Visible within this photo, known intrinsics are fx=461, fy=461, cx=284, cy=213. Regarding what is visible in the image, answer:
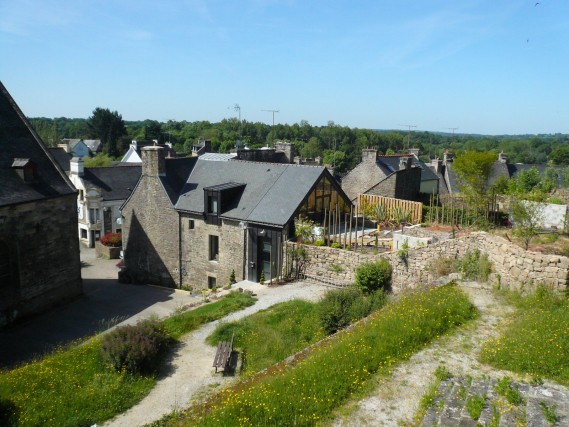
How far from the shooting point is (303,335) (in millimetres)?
13898

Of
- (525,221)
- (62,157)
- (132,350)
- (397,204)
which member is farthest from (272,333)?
(62,157)

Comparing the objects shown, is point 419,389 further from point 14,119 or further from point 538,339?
point 14,119

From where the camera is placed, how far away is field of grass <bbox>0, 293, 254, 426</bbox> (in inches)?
393

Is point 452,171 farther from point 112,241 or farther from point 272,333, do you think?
point 272,333

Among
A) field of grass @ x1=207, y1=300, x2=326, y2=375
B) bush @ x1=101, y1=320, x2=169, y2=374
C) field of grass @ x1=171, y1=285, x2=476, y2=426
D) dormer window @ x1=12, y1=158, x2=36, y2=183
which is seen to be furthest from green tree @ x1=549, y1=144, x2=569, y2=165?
bush @ x1=101, y1=320, x2=169, y2=374

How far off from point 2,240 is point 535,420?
60.9ft

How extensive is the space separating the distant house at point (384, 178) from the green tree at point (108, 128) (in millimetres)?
80131

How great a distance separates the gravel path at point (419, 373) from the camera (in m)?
8.11

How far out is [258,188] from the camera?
22.8 metres

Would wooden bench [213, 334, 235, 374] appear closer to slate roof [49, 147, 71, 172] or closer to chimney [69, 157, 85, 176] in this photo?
chimney [69, 157, 85, 176]

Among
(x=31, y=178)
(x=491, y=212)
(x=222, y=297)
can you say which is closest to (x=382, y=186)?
(x=491, y=212)

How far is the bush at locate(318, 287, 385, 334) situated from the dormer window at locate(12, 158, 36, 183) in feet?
45.7

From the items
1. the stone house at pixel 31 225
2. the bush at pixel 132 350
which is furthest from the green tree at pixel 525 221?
the stone house at pixel 31 225

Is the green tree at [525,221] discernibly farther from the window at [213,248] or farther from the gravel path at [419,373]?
the window at [213,248]
